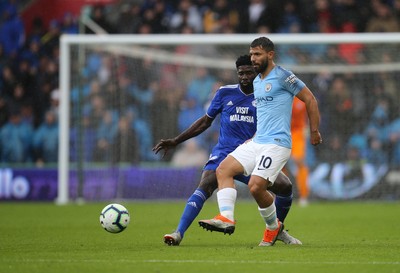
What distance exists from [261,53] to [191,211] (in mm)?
1767

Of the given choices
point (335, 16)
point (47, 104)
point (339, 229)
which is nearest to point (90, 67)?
point (47, 104)

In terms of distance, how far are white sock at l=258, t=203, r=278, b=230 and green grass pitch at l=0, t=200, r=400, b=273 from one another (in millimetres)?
223

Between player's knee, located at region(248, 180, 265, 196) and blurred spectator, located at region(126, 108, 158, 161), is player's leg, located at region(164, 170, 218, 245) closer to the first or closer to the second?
player's knee, located at region(248, 180, 265, 196)

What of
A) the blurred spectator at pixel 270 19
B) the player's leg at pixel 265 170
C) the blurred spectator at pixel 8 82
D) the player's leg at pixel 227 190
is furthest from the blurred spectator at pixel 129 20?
the player's leg at pixel 265 170

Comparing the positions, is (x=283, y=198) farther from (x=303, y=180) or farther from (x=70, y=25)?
(x=70, y=25)

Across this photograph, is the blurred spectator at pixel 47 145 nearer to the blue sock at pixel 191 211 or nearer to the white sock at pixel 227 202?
the blue sock at pixel 191 211

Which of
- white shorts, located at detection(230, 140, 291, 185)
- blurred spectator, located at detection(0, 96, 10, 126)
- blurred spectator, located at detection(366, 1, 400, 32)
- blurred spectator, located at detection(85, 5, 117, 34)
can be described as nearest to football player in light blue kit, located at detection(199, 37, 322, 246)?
white shorts, located at detection(230, 140, 291, 185)

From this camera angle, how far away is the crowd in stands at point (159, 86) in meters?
19.9

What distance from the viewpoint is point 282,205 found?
10031 mm

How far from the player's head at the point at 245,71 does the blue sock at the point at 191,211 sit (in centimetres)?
124

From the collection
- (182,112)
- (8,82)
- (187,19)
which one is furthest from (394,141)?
(8,82)

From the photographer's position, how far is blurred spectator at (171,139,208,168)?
20.2 meters

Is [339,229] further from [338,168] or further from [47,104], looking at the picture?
[47,104]

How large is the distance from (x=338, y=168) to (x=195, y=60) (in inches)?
156
